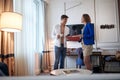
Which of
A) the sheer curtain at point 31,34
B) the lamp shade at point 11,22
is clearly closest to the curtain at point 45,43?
the sheer curtain at point 31,34

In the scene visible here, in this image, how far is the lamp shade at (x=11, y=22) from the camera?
1030 mm

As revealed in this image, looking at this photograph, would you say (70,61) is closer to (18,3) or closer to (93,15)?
(93,15)

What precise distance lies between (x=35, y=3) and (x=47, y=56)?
295 millimetres

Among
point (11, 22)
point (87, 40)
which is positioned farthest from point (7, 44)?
point (87, 40)

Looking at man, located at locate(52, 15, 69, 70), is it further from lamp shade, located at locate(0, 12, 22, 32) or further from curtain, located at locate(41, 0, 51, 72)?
lamp shade, located at locate(0, 12, 22, 32)

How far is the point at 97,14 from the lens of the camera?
1.01 m

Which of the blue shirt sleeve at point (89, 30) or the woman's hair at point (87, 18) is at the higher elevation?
the woman's hair at point (87, 18)

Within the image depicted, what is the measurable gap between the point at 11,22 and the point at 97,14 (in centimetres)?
46

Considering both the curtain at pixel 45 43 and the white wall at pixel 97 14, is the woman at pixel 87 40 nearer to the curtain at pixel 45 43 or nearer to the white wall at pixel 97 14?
the white wall at pixel 97 14

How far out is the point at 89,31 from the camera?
1.00 metres

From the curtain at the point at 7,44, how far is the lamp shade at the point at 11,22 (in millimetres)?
38

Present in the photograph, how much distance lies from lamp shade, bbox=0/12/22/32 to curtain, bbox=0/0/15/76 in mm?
38

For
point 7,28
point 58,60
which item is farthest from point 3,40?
point 58,60

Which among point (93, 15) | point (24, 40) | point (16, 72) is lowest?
point (16, 72)
